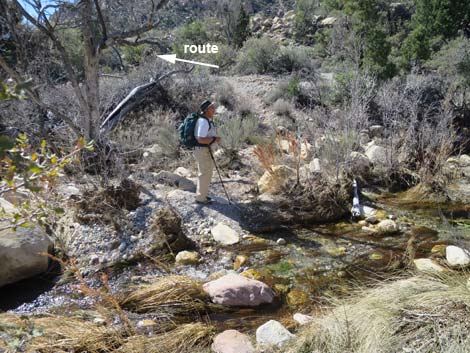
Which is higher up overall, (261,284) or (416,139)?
(416,139)

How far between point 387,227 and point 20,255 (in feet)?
15.0

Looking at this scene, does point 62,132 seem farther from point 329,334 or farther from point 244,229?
point 329,334

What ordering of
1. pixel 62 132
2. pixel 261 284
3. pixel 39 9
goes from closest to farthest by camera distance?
pixel 261 284 → pixel 39 9 → pixel 62 132

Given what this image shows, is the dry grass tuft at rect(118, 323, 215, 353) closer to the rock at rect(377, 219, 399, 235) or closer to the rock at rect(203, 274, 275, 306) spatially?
the rock at rect(203, 274, 275, 306)

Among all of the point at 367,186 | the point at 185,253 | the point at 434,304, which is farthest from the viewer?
the point at 367,186

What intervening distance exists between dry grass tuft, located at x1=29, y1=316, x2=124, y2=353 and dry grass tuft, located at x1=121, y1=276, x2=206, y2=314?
0.65m

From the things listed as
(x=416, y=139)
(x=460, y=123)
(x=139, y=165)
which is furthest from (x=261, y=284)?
(x=460, y=123)

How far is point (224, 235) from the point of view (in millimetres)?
5625

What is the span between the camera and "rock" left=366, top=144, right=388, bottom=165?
770 centimetres

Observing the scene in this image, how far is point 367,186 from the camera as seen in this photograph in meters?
7.33

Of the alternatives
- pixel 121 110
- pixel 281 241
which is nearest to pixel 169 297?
pixel 281 241

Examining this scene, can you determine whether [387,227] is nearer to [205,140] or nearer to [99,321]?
[205,140]

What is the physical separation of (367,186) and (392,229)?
1.71 meters

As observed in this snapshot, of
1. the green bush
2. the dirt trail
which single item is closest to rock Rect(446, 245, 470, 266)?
the dirt trail
